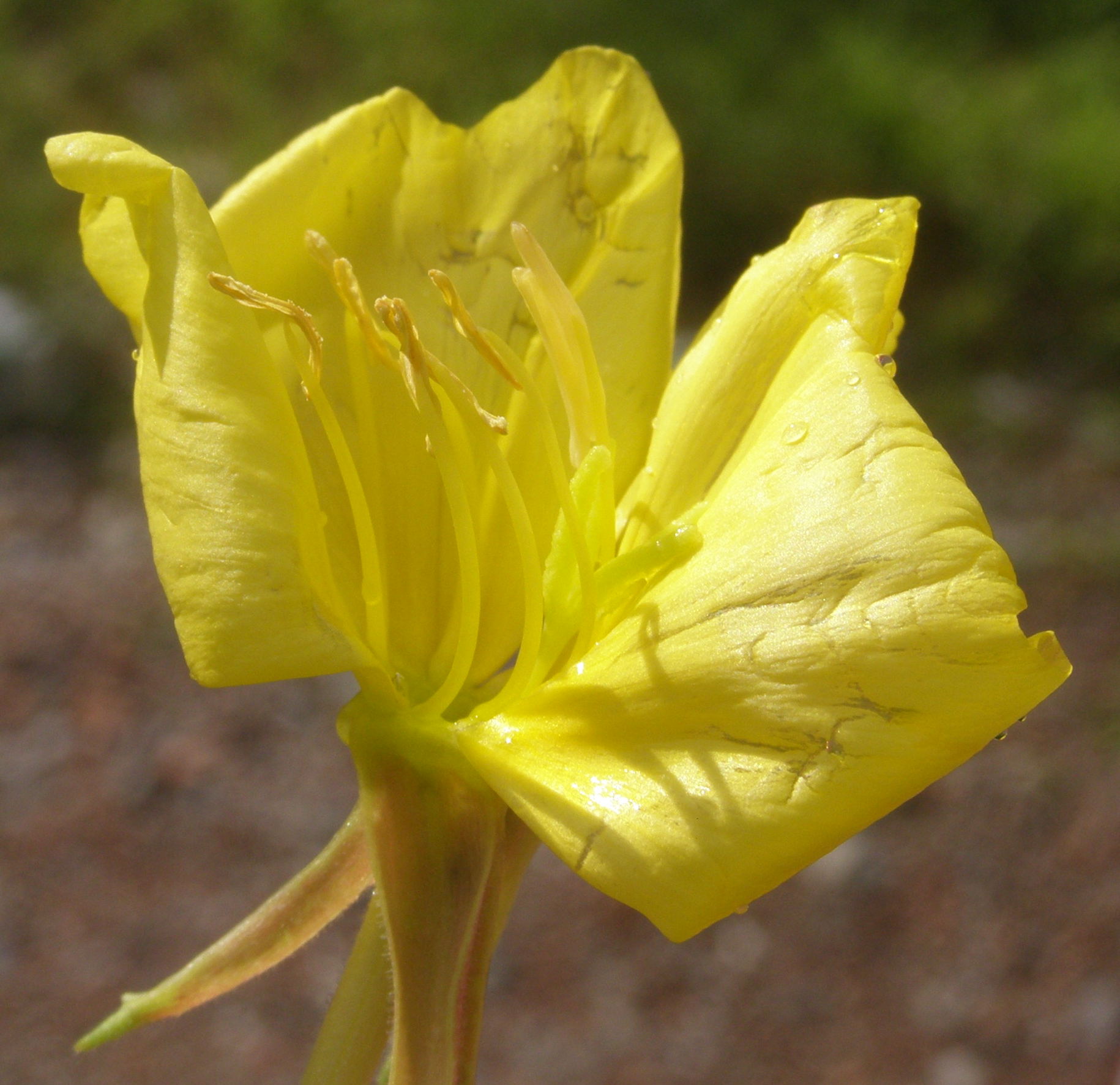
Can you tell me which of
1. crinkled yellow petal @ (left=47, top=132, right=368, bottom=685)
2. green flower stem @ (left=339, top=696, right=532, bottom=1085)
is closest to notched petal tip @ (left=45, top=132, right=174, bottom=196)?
crinkled yellow petal @ (left=47, top=132, right=368, bottom=685)

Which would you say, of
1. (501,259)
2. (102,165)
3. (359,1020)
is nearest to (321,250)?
(102,165)

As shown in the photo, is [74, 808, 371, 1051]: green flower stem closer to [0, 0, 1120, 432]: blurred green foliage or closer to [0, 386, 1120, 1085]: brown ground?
[0, 386, 1120, 1085]: brown ground

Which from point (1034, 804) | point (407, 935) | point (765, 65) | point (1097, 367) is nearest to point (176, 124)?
point (765, 65)

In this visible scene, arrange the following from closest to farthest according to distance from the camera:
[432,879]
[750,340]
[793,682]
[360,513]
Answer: [793,682] → [432,879] → [360,513] → [750,340]

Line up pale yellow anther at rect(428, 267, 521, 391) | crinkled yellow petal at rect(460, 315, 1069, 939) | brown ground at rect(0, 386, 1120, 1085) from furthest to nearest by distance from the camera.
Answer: brown ground at rect(0, 386, 1120, 1085), pale yellow anther at rect(428, 267, 521, 391), crinkled yellow petal at rect(460, 315, 1069, 939)

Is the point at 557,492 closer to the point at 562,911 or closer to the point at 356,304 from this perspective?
the point at 356,304

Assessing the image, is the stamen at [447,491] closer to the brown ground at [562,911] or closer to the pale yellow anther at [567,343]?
the pale yellow anther at [567,343]

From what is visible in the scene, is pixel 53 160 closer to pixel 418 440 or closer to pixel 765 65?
pixel 418 440

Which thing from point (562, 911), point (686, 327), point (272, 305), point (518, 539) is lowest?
point (562, 911)
